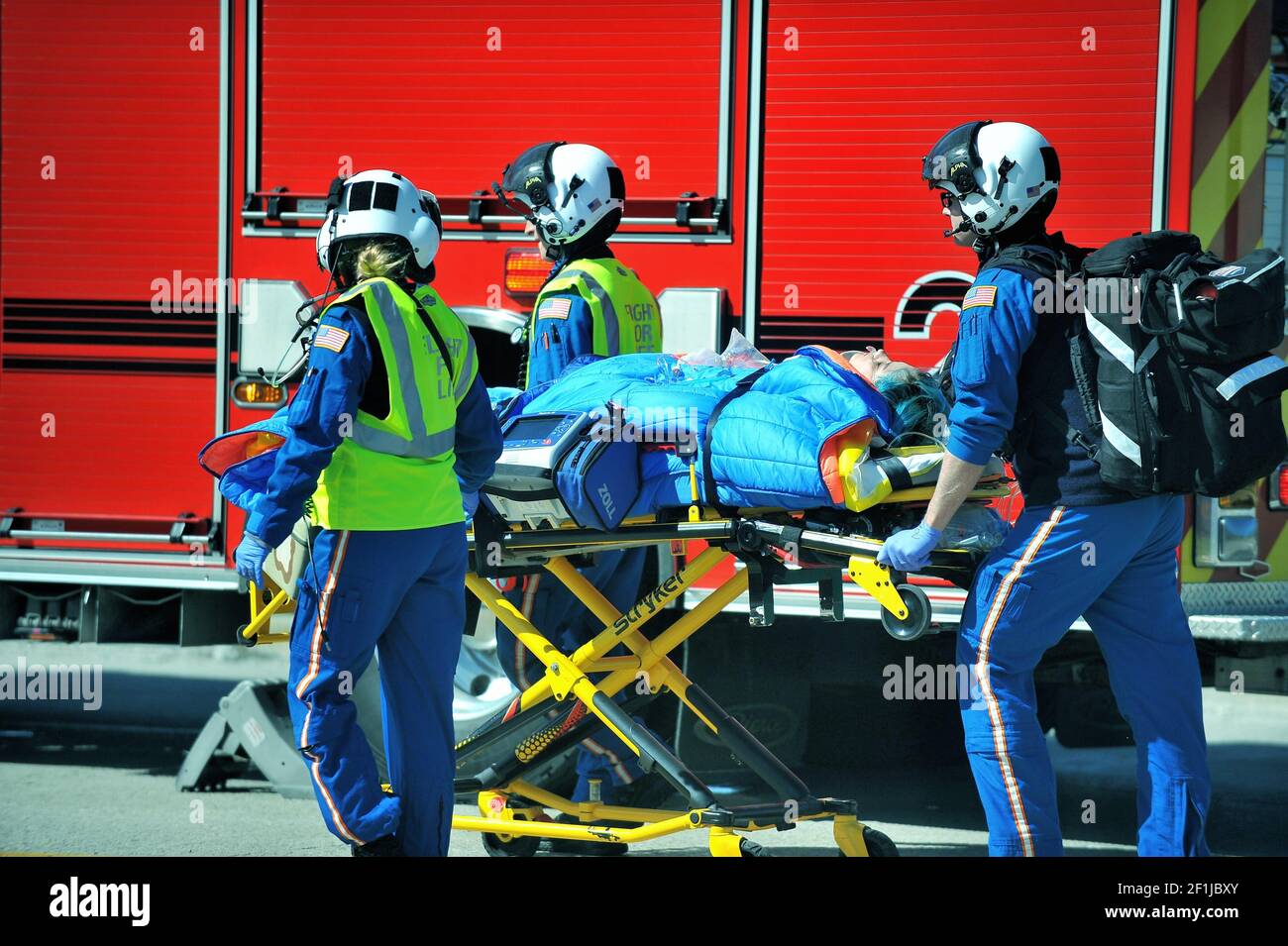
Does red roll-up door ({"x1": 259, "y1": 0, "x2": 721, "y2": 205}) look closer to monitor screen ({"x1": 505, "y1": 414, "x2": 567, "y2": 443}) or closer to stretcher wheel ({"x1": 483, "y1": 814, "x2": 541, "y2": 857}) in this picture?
monitor screen ({"x1": 505, "y1": 414, "x2": 567, "y2": 443})

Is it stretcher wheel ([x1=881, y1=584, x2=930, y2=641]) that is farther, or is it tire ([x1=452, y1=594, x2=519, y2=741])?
tire ([x1=452, y1=594, x2=519, y2=741])

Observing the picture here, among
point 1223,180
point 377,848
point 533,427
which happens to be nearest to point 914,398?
point 533,427

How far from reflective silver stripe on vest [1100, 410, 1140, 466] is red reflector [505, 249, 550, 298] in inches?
105

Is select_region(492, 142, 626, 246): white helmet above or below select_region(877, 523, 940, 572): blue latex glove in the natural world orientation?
above

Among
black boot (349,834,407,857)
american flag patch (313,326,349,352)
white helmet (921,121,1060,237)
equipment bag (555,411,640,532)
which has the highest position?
white helmet (921,121,1060,237)

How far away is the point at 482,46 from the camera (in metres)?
6.02

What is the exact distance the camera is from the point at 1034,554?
12.3 ft

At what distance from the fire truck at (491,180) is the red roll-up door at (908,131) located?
0.03 ft

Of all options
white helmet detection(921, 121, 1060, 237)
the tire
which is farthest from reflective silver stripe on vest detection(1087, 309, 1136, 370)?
the tire

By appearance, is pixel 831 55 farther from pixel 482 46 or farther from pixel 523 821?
pixel 523 821

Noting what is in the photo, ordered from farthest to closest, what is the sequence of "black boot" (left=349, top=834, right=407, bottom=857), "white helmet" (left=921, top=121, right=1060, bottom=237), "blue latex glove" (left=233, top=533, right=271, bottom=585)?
"black boot" (left=349, top=834, right=407, bottom=857)
"blue latex glove" (left=233, top=533, right=271, bottom=585)
"white helmet" (left=921, top=121, right=1060, bottom=237)

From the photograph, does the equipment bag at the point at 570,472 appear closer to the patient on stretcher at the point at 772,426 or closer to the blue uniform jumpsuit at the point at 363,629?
the patient on stretcher at the point at 772,426

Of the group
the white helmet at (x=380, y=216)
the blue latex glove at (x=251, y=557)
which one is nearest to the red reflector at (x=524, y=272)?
the white helmet at (x=380, y=216)

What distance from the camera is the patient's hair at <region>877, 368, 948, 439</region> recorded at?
13.6ft
